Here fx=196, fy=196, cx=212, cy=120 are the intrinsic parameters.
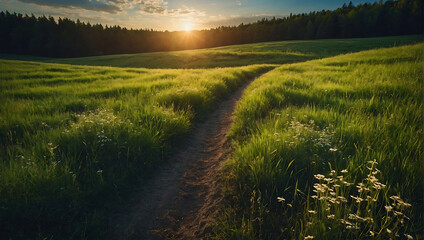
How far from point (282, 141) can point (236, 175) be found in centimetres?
114

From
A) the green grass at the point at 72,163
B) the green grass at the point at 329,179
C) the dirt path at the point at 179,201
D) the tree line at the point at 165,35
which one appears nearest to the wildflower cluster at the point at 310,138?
the green grass at the point at 329,179

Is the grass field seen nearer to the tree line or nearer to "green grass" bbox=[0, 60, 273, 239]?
"green grass" bbox=[0, 60, 273, 239]

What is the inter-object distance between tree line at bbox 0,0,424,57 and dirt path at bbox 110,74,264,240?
95288 mm

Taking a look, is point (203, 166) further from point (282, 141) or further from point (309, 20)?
point (309, 20)

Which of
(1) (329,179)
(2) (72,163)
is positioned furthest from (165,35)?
(1) (329,179)

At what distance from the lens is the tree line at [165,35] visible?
71.6m

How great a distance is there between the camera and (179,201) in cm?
351

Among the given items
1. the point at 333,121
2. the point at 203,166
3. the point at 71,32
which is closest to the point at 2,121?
the point at 203,166

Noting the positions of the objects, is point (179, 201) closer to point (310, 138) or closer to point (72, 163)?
point (72, 163)

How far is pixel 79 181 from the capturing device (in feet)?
11.1

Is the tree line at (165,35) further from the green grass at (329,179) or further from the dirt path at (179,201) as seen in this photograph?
the dirt path at (179,201)

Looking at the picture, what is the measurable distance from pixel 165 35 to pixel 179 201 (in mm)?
115146

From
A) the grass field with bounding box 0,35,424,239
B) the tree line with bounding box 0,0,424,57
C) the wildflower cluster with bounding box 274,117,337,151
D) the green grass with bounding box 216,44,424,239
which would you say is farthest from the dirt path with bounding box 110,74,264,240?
the tree line with bounding box 0,0,424,57

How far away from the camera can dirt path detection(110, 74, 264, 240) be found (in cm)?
289
